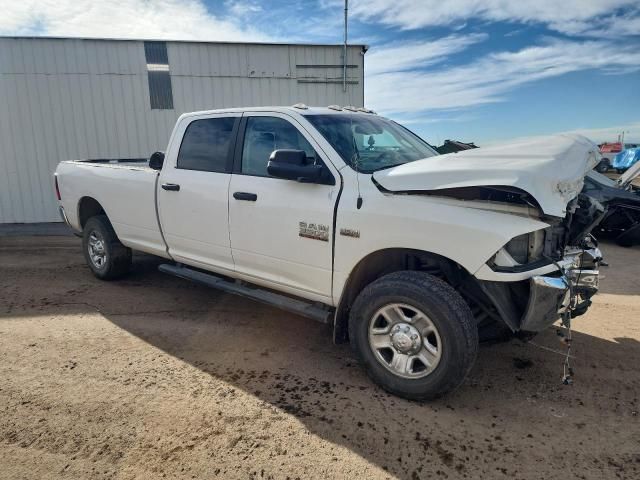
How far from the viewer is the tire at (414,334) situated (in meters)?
2.77

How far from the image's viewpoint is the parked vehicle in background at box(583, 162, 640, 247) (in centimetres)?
760

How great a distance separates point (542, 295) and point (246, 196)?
234cm

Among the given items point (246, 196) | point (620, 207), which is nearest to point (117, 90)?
point (246, 196)

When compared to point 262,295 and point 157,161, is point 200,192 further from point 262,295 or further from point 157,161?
point 262,295

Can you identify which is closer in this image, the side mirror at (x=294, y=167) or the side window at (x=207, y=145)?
the side mirror at (x=294, y=167)

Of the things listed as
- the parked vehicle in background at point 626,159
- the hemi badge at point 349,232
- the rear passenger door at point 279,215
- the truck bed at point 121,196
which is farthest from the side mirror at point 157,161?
the parked vehicle in background at point 626,159

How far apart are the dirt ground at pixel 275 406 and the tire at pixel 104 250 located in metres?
1.05

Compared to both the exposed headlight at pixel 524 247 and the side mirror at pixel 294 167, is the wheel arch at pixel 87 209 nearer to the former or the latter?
the side mirror at pixel 294 167

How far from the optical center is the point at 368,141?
3.71 m

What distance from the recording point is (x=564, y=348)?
383cm

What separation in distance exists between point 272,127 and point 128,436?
2572mm

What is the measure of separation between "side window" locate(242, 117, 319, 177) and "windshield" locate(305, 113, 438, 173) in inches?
7.9

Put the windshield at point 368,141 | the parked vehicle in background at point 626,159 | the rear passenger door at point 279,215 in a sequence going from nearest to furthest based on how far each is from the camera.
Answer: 1. the rear passenger door at point 279,215
2. the windshield at point 368,141
3. the parked vehicle in background at point 626,159

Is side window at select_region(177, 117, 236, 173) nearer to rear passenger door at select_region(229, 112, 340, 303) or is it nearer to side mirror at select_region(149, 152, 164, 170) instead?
rear passenger door at select_region(229, 112, 340, 303)
